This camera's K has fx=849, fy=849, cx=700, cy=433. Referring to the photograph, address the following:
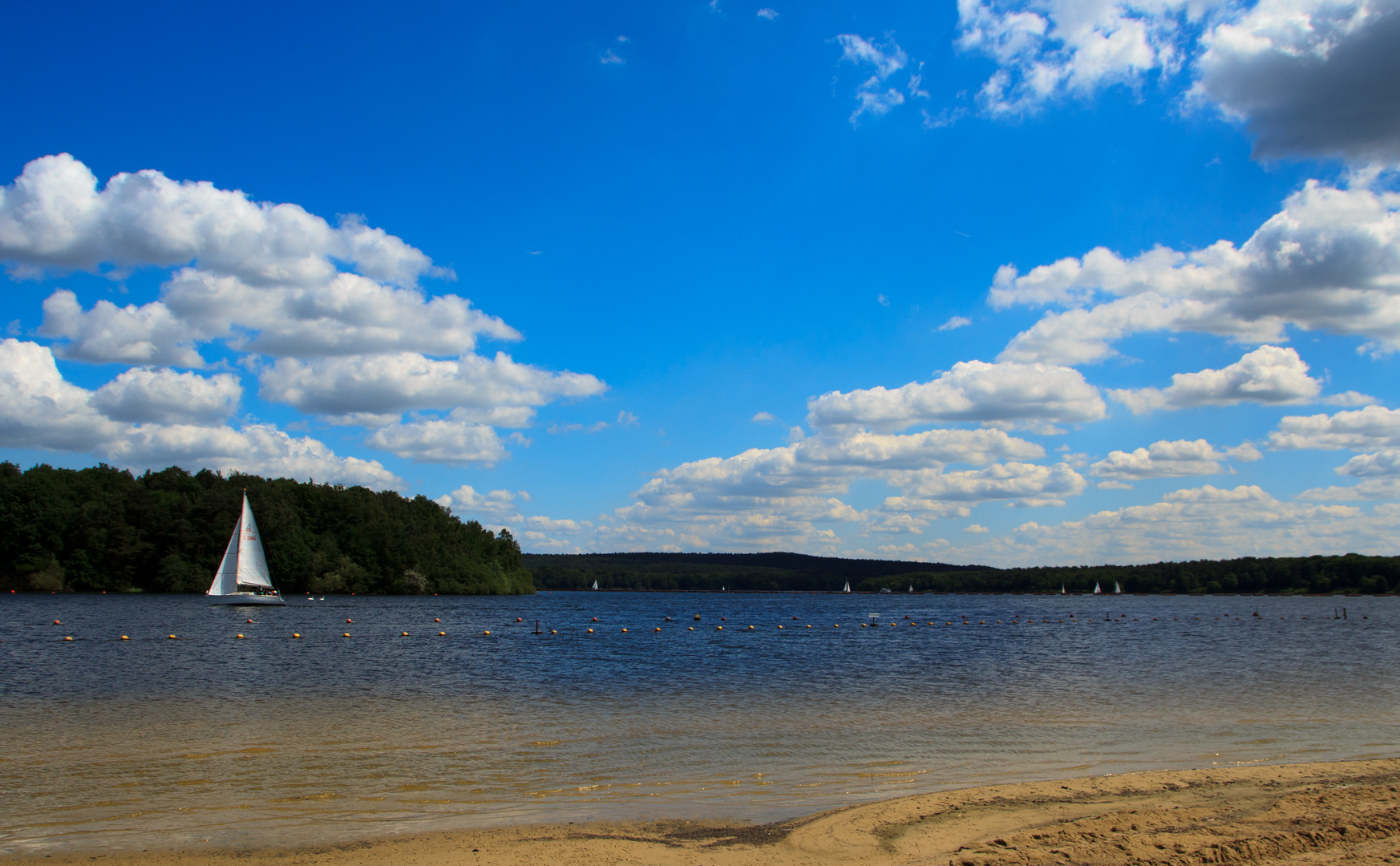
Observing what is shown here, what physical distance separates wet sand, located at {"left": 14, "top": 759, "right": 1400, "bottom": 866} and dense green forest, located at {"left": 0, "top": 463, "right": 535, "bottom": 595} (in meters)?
112

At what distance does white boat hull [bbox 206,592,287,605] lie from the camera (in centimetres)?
7575

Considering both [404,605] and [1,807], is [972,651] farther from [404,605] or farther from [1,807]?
[404,605]

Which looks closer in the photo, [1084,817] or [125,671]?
[1084,817]

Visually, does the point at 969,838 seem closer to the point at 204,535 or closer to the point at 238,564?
the point at 238,564

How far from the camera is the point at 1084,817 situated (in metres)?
12.5

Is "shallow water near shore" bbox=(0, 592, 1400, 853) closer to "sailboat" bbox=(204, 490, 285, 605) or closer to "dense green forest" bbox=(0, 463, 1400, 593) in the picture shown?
"sailboat" bbox=(204, 490, 285, 605)

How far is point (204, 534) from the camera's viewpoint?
109 meters

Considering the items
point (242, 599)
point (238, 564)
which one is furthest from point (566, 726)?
point (238, 564)

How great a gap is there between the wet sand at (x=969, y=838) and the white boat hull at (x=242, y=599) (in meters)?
73.0

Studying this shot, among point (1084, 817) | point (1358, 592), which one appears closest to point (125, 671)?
point (1084, 817)

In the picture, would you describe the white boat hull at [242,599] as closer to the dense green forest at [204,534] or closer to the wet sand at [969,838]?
the dense green forest at [204,534]

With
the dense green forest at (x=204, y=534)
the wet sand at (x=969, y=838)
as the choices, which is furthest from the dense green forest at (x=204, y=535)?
the wet sand at (x=969, y=838)

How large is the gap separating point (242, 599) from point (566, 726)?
66170 mm

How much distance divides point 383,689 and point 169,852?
18811mm
